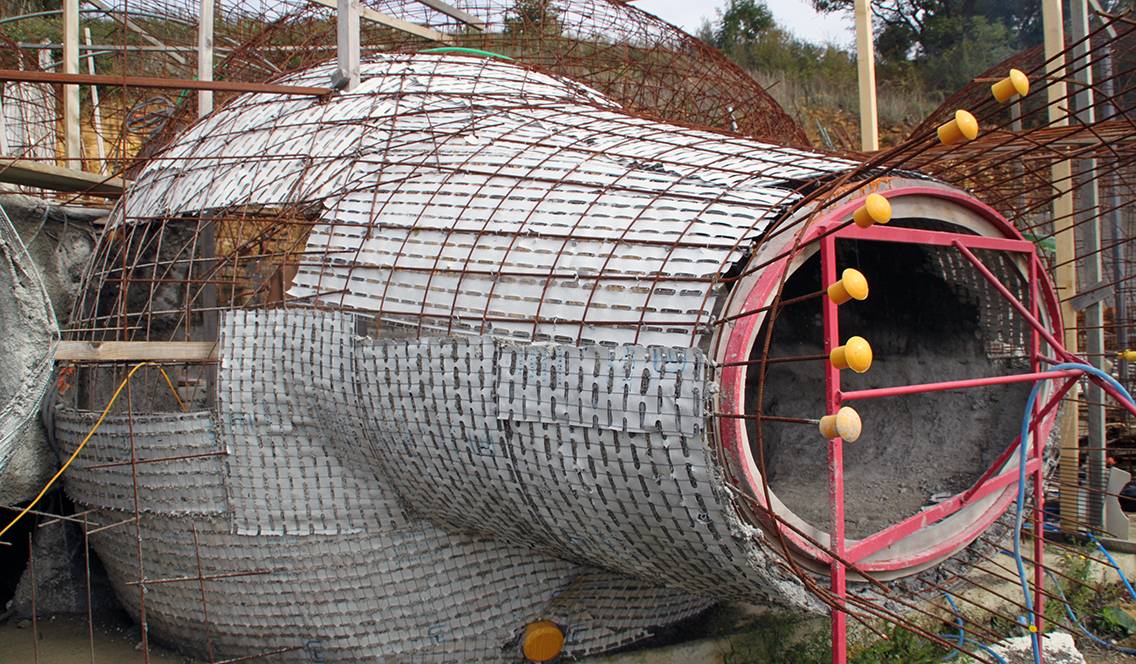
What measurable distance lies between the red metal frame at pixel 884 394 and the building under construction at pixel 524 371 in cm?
2

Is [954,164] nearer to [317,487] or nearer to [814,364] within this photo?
[814,364]

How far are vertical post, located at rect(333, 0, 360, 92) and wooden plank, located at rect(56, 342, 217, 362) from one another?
1898 millimetres

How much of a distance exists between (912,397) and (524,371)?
3.06m

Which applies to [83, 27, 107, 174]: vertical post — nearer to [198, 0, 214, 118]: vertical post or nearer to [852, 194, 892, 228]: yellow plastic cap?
[198, 0, 214, 118]: vertical post

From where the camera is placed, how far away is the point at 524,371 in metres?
3.72

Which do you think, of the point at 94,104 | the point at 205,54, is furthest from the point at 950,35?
the point at 205,54

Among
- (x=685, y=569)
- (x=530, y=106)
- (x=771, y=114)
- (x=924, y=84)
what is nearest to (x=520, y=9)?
(x=771, y=114)

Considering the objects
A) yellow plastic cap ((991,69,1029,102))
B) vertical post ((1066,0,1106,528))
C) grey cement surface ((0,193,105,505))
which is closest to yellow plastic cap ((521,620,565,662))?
grey cement surface ((0,193,105,505))

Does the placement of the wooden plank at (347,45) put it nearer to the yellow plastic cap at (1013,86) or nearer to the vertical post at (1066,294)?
the yellow plastic cap at (1013,86)

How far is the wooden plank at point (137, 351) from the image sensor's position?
14.4 ft

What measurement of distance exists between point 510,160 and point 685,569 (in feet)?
6.78

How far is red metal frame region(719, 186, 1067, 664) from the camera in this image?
343 centimetres

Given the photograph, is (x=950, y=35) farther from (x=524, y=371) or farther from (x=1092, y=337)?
(x=524, y=371)

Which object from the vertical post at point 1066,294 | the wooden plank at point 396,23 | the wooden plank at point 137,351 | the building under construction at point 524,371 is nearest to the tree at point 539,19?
the wooden plank at point 396,23
